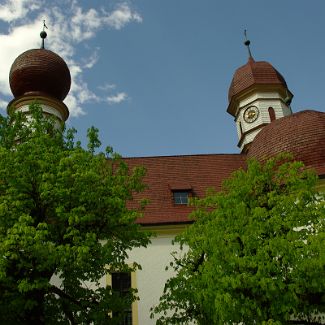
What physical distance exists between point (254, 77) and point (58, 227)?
1701 cm

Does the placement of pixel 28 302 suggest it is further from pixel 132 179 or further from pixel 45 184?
pixel 132 179

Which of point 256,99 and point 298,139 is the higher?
point 256,99

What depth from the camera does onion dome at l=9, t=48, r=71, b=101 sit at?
22.1m

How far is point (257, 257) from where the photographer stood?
8.94 m

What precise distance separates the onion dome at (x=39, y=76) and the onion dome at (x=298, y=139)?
33.7 feet

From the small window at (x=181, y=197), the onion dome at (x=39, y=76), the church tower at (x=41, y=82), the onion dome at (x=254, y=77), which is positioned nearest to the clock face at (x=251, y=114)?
the onion dome at (x=254, y=77)

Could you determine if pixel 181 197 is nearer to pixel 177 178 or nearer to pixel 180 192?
pixel 180 192

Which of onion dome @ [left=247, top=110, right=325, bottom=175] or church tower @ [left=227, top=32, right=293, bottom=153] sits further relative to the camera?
church tower @ [left=227, top=32, right=293, bottom=153]

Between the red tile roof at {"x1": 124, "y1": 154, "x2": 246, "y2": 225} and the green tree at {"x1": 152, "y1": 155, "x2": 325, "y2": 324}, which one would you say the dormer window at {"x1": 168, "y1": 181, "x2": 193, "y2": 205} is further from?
the green tree at {"x1": 152, "y1": 155, "x2": 325, "y2": 324}

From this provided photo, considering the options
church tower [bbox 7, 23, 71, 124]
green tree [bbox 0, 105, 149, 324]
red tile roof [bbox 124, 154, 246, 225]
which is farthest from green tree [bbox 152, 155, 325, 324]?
church tower [bbox 7, 23, 71, 124]

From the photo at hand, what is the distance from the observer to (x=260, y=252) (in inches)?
354

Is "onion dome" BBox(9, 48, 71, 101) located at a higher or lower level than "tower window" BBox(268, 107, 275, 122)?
higher

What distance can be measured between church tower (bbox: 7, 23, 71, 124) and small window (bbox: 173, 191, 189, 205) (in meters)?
7.83

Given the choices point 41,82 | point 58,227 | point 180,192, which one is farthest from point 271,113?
point 58,227
